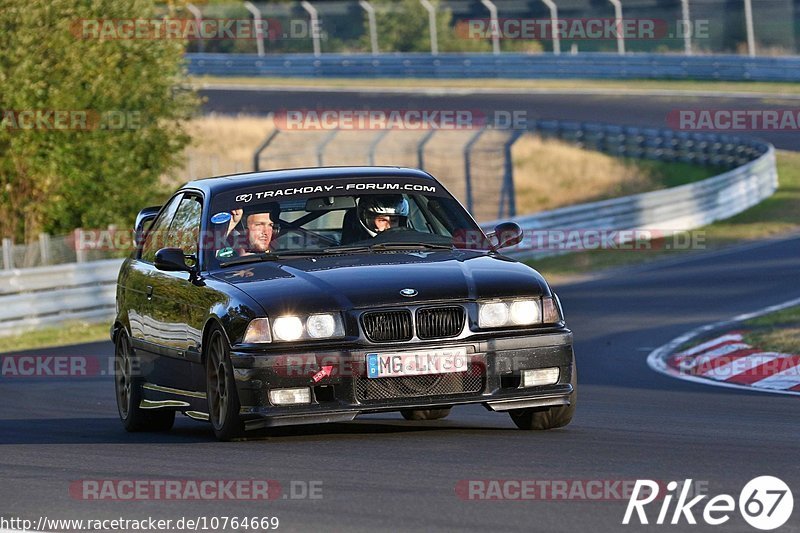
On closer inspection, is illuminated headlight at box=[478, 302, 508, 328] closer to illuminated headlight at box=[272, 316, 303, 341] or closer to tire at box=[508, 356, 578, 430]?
tire at box=[508, 356, 578, 430]

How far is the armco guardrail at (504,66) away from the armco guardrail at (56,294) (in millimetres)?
26505

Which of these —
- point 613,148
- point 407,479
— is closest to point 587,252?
point 613,148

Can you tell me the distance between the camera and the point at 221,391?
869 centimetres

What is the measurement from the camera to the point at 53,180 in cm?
2616

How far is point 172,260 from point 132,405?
1.39m

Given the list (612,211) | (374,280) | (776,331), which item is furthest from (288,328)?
(612,211)

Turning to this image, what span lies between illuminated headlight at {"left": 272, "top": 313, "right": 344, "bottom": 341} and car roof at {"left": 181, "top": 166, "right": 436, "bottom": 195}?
1589 mm

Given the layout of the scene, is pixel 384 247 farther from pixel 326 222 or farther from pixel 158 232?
pixel 158 232

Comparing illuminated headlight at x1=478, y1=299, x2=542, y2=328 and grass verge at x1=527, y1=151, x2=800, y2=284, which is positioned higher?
illuminated headlight at x1=478, y1=299, x2=542, y2=328

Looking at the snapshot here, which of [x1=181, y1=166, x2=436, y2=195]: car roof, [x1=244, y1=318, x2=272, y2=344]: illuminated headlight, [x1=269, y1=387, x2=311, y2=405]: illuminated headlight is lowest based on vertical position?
[x1=269, y1=387, x2=311, y2=405]: illuminated headlight

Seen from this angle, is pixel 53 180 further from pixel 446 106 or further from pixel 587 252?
pixel 446 106

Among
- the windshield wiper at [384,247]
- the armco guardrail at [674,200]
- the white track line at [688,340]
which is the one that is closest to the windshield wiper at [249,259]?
the windshield wiper at [384,247]

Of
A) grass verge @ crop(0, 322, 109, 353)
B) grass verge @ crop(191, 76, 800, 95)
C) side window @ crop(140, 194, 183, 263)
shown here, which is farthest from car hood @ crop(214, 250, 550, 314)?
grass verge @ crop(191, 76, 800, 95)

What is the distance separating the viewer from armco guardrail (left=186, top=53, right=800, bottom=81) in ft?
146
